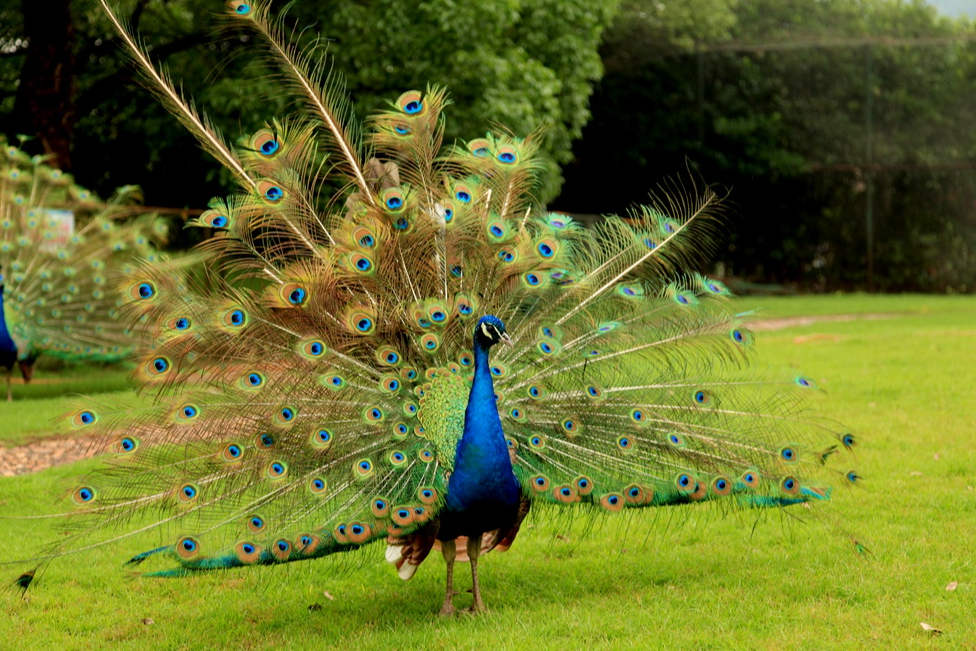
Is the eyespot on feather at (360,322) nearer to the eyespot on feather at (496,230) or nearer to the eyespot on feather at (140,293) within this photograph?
the eyespot on feather at (496,230)

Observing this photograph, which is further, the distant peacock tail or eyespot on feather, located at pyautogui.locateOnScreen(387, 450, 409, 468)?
the distant peacock tail

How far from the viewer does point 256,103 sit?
44.2 feet

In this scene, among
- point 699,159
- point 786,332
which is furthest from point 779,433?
point 699,159

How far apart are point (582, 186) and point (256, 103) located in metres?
12.7

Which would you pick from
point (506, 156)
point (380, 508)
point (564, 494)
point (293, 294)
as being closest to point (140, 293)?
point (293, 294)

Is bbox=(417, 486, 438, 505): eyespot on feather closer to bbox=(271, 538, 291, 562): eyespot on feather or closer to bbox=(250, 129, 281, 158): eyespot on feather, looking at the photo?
bbox=(271, 538, 291, 562): eyespot on feather

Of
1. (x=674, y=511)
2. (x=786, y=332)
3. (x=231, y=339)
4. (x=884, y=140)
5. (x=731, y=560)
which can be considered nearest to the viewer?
(x=231, y=339)

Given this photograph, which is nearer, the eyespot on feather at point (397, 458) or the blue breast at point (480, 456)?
the blue breast at point (480, 456)

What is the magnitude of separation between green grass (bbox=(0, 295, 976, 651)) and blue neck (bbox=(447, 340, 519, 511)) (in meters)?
0.61

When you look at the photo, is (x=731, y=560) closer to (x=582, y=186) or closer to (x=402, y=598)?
(x=402, y=598)

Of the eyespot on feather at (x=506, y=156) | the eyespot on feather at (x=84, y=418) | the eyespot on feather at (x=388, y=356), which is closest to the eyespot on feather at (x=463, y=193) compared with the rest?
the eyespot on feather at (x=506, y=156)

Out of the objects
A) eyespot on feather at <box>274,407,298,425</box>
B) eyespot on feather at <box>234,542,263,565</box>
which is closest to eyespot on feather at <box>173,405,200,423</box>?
eyespot on feather at <box>274,407,298,425</box>

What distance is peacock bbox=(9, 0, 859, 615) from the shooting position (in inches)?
170

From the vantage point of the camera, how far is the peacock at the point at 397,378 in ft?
14.2
